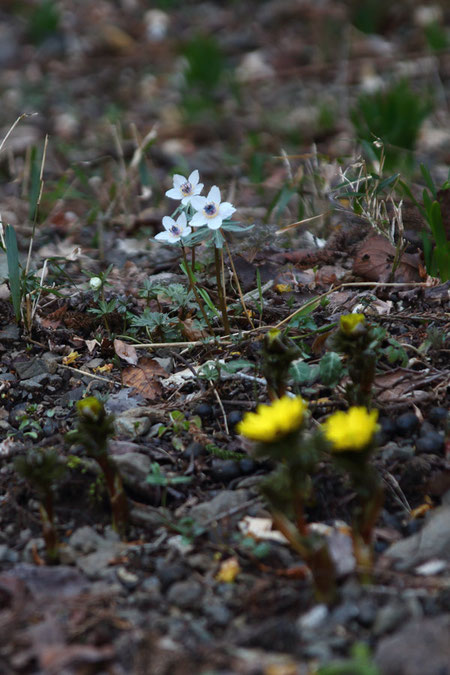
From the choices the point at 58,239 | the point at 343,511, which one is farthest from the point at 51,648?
the point at 58,239

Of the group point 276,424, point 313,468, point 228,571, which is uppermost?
point 276,424

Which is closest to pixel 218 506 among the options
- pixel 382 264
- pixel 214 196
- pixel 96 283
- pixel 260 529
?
pixel 260 529

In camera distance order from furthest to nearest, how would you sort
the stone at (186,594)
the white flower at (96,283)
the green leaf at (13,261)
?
the white flower at (96,283) < the green leaf at (13,261) < the stone at (186,594)

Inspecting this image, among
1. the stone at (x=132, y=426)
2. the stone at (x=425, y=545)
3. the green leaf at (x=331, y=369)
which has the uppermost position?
the green leaf at (x=331, y=369)

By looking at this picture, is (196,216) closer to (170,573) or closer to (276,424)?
(276,424)

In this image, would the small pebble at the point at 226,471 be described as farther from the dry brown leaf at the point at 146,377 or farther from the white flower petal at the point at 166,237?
the white flower petal at the point at 166,237

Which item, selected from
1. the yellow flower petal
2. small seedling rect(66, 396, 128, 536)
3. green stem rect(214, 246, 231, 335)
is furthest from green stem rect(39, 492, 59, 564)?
green stem rect(214, 246, 231, 335)

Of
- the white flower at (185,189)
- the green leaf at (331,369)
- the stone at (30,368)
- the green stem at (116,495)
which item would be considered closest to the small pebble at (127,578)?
the green stem at (116,495)
